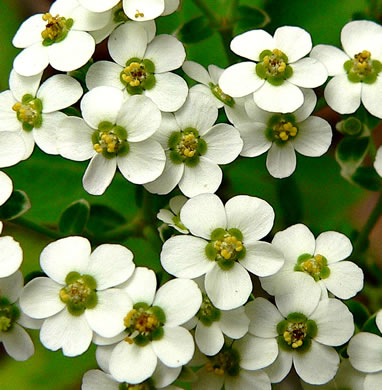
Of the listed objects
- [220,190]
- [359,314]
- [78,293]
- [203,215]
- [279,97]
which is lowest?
[220,190]

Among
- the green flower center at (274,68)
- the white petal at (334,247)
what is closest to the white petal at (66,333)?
the white petal at (334,247)

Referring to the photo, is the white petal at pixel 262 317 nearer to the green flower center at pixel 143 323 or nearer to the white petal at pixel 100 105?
the green flower center at pixel 143 323

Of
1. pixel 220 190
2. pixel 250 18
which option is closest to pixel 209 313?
pixel 220 190

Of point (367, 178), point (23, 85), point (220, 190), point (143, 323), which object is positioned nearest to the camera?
point (143, 323)

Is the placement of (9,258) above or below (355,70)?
below

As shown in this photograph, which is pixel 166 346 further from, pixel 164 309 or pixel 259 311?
pixel 259 311

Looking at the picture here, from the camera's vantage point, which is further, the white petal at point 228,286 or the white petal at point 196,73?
the white petal at point 196,73

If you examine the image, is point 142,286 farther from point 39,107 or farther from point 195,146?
point 39,107

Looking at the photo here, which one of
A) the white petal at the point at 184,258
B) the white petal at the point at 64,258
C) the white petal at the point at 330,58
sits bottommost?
the white petal at the point at 64,258
